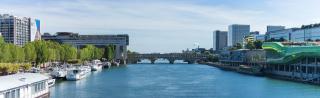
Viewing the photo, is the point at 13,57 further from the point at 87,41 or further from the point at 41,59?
the point at 87,41

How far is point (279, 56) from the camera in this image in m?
78.1

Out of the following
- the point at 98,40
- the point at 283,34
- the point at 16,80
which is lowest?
the point at 16,80

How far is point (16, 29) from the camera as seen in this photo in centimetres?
14250

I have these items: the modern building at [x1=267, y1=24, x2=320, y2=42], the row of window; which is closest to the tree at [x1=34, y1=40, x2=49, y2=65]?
the row of window

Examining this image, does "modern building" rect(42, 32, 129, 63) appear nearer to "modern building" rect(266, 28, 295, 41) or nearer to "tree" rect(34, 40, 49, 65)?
"modern building" rect(266, 28, 295, 41)

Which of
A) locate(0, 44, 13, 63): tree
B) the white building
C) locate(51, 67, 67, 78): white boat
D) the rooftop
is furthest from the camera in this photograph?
locate(51, 67, 67, 78): white boat

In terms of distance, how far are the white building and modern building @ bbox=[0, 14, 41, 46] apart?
11157 centimetres

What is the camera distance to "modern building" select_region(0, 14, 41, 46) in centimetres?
14038

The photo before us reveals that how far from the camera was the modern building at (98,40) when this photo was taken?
516 feet

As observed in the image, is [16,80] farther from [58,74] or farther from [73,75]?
[73,75]

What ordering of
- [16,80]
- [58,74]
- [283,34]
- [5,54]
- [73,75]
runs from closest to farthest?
[16,80] < [5,54] < [58,74] < [73,75] < [283,34]

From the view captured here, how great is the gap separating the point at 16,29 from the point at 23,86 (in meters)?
120

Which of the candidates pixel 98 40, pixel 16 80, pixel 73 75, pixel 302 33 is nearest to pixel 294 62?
pixel 73 75

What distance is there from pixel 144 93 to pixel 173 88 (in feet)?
21.1
